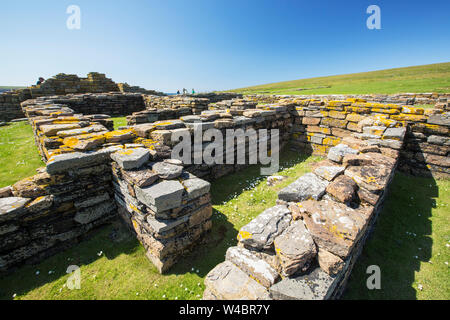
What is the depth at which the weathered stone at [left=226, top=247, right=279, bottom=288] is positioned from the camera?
211 centimetres

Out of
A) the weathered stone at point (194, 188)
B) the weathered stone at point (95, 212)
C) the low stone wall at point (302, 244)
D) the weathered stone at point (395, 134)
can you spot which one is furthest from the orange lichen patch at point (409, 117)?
the weathered stone at point (95, 212)

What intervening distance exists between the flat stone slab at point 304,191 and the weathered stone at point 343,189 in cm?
14

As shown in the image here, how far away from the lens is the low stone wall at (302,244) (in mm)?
2037

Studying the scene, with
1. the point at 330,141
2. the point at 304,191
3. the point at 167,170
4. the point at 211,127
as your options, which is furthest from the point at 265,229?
the point at 330,141

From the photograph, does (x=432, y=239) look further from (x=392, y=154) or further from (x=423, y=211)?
(x=392, y=154)

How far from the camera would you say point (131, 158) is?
361 cm

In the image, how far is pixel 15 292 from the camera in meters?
3.12

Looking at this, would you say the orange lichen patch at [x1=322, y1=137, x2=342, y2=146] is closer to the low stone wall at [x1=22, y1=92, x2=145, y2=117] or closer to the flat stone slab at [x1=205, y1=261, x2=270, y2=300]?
the flat stone slab at [x1=205, y1=261, x2=270, y2=300]

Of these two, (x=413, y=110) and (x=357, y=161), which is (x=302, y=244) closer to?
(x=357, y=161)

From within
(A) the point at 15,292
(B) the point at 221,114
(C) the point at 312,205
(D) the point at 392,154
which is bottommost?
(A) the point at 15,292

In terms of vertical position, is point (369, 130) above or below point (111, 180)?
above

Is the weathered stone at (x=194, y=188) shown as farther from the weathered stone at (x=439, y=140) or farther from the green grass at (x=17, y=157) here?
the weathered stone at (x=439, y=140)
